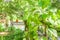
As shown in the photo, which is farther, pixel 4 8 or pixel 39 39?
pixel 4 8

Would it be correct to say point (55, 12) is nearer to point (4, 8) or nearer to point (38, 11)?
point (38, 11)

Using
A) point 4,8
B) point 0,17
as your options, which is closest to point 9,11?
point 4,8

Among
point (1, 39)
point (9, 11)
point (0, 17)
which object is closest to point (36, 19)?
point (9, 11)

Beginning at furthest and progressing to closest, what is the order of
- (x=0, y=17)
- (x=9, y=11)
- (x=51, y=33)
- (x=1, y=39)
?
(x=0, y=17) < (x=1, y=39) < (x=9, y=11) < (x=51, y=33)

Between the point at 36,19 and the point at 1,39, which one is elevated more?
the point at 36,19

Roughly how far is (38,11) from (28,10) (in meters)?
0.04

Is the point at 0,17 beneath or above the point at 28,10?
beneath

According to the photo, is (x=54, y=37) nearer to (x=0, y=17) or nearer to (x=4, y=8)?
(x=4, y=8)

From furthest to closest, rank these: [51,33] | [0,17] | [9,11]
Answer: [0,17] < [9,11] < [51,33]

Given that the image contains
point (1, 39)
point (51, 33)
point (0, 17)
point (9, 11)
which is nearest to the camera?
point (51, 33)

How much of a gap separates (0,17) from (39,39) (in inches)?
26.6

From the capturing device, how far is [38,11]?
502 millimetres

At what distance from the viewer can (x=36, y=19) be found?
1.62ft

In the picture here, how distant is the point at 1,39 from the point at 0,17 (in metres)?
0.36
